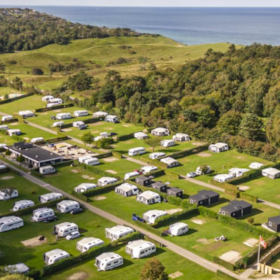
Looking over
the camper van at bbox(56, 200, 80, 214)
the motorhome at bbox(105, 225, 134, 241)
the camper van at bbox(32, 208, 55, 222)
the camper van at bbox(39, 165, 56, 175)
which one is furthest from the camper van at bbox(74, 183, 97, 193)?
the motorhome at bbox(105, 225, 134, 241)

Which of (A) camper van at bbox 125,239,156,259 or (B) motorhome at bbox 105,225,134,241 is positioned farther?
(B) motorhome at bbox 105,225,134,241

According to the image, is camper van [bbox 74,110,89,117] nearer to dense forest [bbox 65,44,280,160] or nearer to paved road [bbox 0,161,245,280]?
dense forest [bbox 65,44,280,160]

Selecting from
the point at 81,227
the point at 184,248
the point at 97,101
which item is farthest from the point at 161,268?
the point at 97,101

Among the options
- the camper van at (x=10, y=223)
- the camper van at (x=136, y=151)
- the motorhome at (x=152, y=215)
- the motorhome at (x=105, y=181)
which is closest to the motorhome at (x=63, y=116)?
the camper van at (x=136, y=151)

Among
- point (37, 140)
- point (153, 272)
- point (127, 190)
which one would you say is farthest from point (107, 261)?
point (37, 140)

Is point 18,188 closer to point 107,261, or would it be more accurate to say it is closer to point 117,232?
point 117,232

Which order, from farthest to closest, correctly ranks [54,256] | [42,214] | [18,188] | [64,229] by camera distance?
[18,188], [42,214], [64,229], [54,256]
